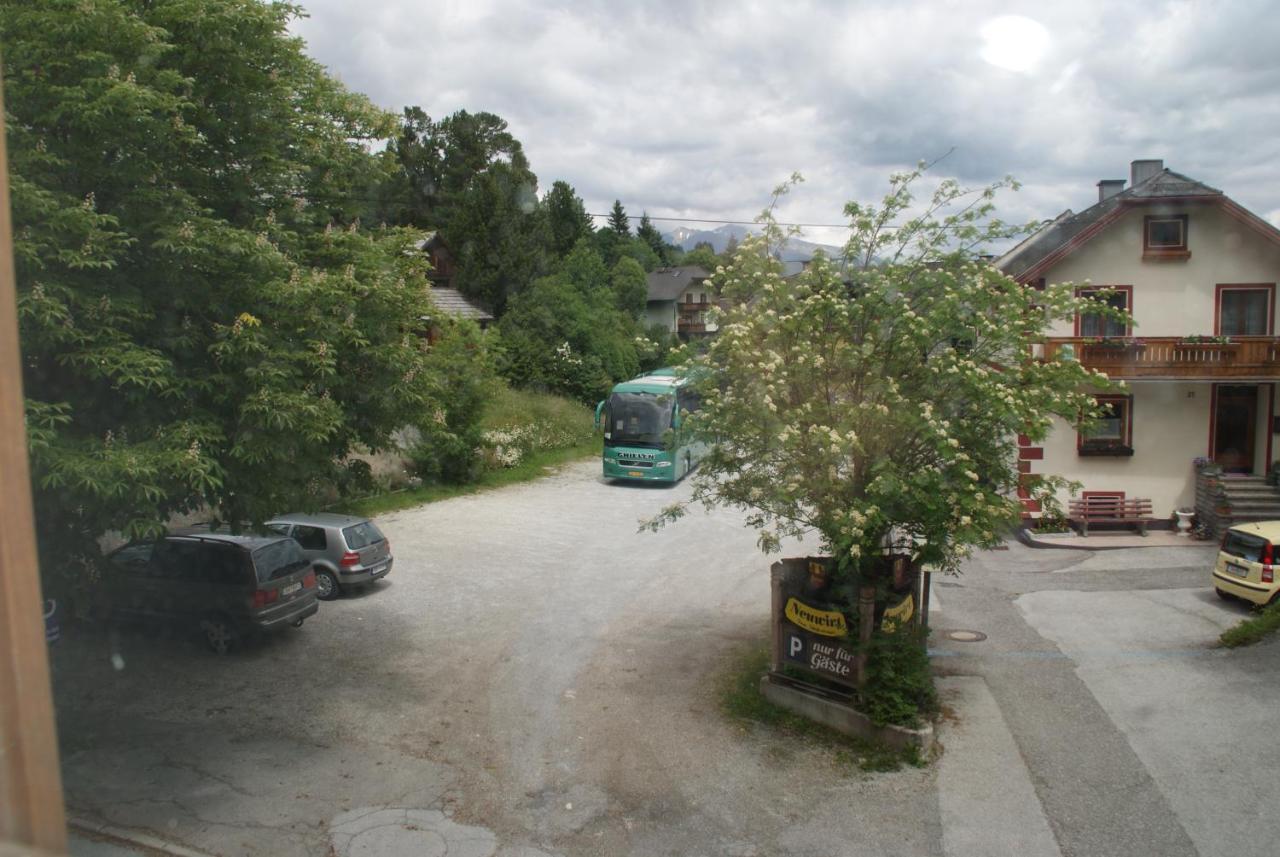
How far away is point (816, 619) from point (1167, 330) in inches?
635

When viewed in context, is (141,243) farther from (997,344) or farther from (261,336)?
(997,344)

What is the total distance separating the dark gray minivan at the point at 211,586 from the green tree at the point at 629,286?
4487 centimetres

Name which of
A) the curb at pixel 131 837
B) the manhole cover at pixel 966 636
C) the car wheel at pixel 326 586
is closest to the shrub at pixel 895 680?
the manhole cover at pixel 966 636

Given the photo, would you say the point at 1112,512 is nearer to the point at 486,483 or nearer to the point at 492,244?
the point at 486,483

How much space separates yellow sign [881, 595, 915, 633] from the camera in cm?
1041

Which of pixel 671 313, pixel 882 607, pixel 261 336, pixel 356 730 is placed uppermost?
pixel 671 313

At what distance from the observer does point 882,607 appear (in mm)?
10617

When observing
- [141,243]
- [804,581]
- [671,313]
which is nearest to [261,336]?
[141,243]

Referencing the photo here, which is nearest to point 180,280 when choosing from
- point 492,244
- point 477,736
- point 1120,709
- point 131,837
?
point 131,837

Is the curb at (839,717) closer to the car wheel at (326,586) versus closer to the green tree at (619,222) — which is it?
the car wheel at (326,586)

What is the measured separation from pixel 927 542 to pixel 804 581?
5.78 ft

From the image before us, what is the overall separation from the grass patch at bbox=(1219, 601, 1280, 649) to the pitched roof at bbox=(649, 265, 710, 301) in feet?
192

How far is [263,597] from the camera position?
12.5 metres

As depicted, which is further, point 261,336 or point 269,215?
point 269,215
